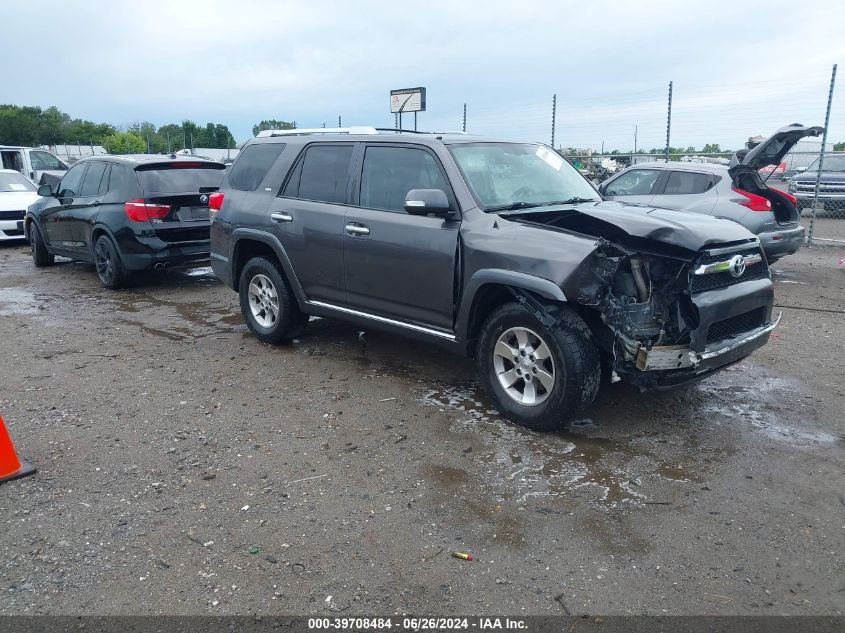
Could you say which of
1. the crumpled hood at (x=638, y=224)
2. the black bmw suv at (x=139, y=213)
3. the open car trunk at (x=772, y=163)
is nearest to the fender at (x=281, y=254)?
the crumpled hood at (x=638, y=224)

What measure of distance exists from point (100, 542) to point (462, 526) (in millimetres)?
1794

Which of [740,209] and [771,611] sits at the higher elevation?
[740,209]

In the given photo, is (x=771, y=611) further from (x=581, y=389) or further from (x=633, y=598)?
(x=581, y=389)

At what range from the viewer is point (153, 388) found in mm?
5500

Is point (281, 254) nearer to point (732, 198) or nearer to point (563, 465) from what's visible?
point (563, 465)

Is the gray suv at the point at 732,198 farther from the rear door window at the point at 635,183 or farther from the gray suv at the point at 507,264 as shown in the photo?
the gray suv at the point at 507,264

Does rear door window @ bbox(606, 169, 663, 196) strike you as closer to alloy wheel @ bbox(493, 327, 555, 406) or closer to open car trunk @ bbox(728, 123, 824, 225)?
open car trunk @ bbox(728, 123, 824, 225)

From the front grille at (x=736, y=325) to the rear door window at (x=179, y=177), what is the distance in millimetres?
6592

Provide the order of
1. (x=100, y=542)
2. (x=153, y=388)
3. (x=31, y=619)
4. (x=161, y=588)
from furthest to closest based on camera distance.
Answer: (x=153, y=388), (x=100, y=542), (x=161, y=588), (x=31, y=619)

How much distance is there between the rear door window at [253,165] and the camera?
6.51 meters

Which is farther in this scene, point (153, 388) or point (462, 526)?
point (153, 388)

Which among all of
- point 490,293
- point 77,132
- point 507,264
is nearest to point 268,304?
point 490,293

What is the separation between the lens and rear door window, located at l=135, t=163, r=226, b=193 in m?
9.02

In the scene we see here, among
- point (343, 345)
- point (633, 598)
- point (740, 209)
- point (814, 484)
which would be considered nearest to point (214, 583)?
point (633, 598)
